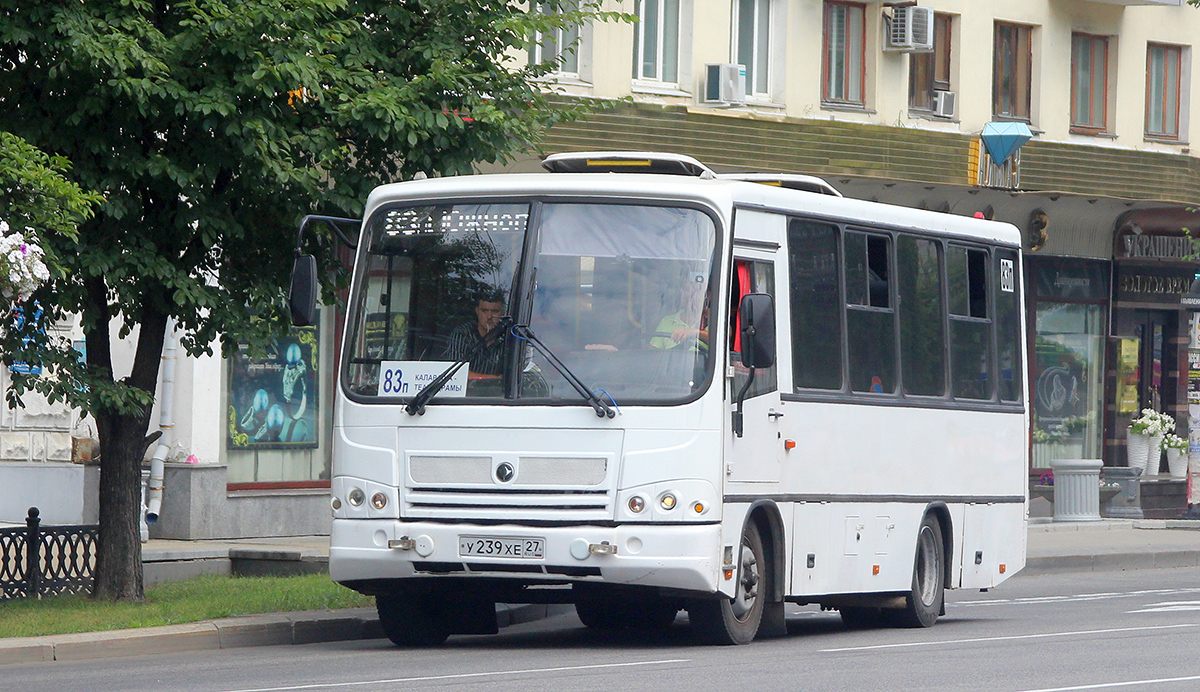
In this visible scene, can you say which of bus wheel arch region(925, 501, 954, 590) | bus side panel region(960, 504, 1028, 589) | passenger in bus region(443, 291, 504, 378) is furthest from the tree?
bus side panel region(960, 504, 1028, 589)

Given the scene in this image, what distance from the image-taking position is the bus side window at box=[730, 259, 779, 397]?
1191 centimetres

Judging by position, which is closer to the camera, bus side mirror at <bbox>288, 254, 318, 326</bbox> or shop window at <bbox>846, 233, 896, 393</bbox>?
bus side mirror at <bbox>288, 254, 318, 326</bbox>

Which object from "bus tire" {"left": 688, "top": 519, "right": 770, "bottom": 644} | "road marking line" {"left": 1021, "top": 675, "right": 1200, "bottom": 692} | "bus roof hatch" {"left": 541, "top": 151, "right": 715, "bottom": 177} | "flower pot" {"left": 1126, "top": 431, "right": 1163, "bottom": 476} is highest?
"bus roof hatch" {"left": 541, "top": 151, "right": 715, "bottom": 177}

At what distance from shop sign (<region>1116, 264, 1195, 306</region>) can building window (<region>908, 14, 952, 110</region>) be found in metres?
5.10

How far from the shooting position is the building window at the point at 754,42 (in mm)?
26172

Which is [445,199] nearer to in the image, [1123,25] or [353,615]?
→ [353,615]

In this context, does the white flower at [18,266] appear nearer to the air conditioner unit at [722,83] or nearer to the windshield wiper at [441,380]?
the windshield wiper at [441,380]

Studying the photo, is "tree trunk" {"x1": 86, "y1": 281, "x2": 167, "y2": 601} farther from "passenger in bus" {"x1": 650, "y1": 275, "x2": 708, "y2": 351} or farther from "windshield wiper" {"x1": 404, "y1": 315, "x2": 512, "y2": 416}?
"passenger in bus" {"x1": 650, "y1": 275, "x2": 708, "y2": 351}

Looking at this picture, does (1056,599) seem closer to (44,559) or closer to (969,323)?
(969,323)

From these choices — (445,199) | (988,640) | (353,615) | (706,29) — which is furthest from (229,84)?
(706,29)

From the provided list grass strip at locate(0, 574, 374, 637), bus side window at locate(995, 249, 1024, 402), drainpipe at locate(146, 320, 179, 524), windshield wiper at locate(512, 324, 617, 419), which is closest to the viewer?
windshield wiper at locate(512, 324, 617, 419)

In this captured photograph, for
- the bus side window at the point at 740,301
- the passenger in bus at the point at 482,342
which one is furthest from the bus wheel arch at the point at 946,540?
the passenger in bus at the point at 482,342

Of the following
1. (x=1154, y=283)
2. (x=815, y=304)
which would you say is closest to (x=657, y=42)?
(x=1154, y=283)

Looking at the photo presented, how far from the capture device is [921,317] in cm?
1438
